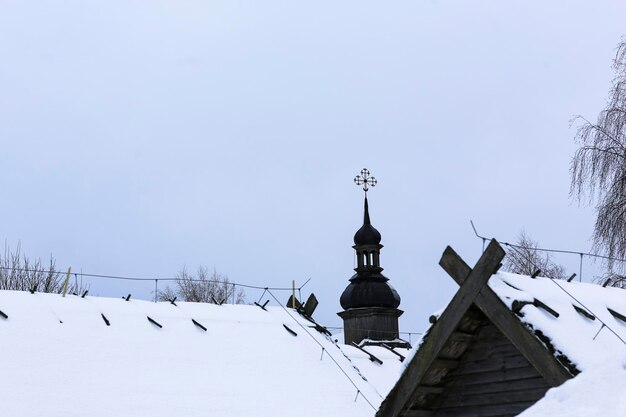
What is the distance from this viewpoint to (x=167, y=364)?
21.3 m

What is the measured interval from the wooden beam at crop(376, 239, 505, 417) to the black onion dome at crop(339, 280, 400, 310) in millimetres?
36982

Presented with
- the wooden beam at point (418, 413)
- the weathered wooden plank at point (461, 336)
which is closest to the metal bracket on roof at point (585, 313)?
the weathered wooden plank at point (461, 336)

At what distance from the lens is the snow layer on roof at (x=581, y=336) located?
26.6 ft

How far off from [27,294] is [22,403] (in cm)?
441

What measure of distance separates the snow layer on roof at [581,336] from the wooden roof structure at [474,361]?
0.20 m

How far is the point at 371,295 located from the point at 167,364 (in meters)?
28.5

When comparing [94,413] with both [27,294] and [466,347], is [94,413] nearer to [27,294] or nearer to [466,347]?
[27,294]

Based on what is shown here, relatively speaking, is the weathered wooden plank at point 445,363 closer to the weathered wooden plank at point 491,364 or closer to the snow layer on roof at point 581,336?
the weathered wooden plank at point 491,364

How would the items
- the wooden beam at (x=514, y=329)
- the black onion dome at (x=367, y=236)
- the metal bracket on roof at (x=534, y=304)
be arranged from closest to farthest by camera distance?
the wooden beam at (x=514, y=329), the metal bracket on roof at (x=534, y=304), the black onion dome at (x=367, y=236)

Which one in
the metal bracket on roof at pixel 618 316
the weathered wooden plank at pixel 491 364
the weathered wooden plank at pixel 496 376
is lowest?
the weathered wooden plank at pixel 496 376

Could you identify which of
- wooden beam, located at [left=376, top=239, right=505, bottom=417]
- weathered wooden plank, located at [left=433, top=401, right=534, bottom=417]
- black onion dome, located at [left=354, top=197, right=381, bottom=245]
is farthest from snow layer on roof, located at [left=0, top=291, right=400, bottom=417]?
black onion dome, located at [left=354, top=197, right=381, bottom=245]

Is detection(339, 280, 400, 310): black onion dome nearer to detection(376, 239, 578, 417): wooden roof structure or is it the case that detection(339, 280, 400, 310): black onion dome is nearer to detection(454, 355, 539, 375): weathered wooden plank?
detection(376, 239, 578, 417): wooden roof structure

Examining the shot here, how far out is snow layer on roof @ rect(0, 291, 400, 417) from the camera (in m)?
19.3

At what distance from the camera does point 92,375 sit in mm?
20000
